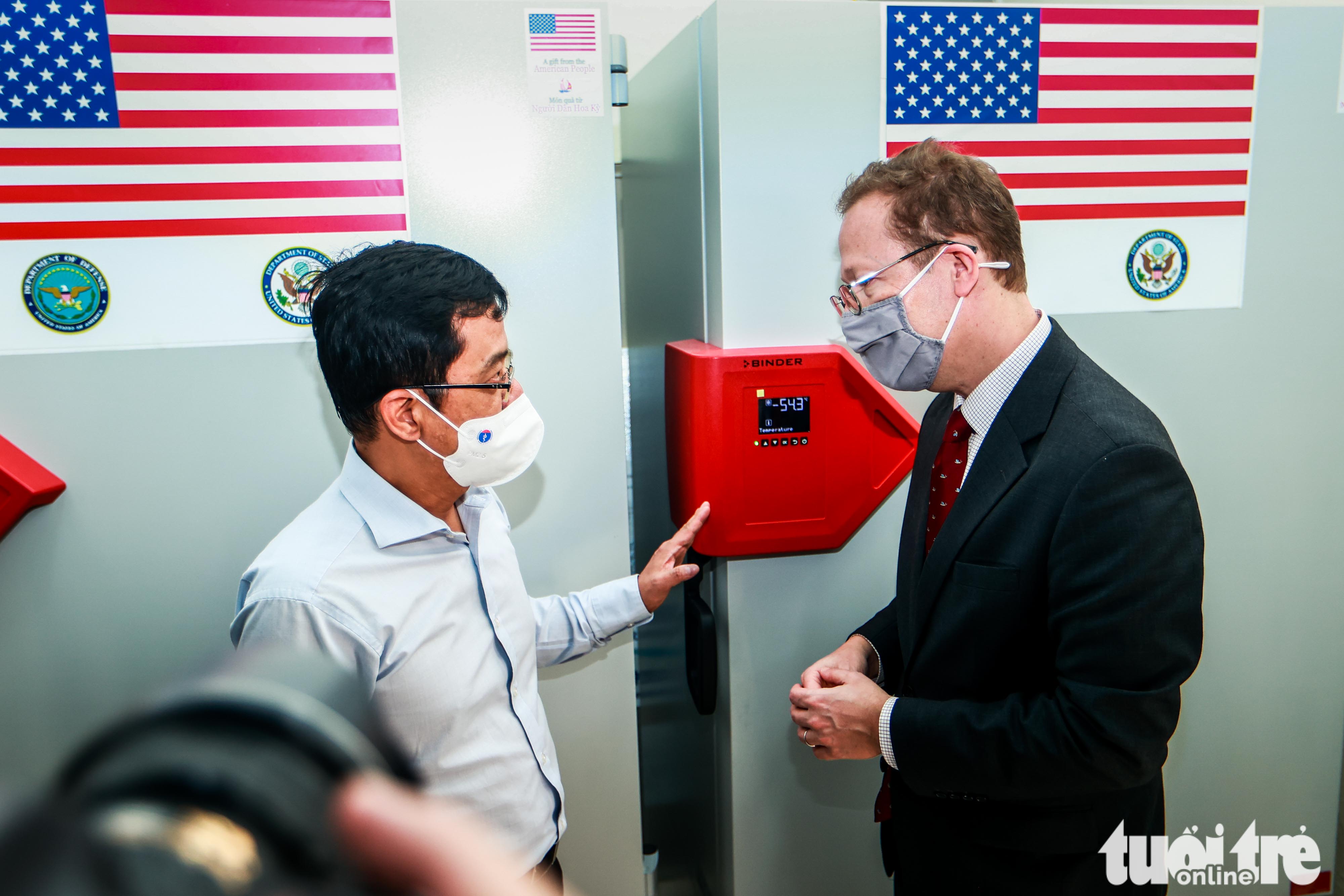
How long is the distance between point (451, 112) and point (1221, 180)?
1.59 meters

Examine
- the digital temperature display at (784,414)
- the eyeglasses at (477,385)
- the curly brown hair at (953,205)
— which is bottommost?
the digital temperature display at (784,414)

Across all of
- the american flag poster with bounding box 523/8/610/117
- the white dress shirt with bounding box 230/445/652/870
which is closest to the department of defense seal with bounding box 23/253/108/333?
Result: the white dress shirt with bounding box 230/445/652/870

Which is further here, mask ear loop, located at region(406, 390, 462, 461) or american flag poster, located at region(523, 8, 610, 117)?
american flag poster, located at region(523, 8, 610, 117)

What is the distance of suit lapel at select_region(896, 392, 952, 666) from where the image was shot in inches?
49.0

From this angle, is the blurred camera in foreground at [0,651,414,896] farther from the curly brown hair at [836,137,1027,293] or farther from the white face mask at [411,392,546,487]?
the curly brown hair at [836,137,1027,293]

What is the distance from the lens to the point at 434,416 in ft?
3.72

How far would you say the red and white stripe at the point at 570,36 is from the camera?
1.37 metres

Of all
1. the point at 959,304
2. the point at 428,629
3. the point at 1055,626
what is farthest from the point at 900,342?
the point at 428,629

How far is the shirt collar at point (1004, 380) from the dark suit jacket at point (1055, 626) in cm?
3

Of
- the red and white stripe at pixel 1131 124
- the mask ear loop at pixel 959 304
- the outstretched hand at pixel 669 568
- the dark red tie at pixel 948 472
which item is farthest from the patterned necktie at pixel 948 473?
the red and white stripe at pixel 1131 124

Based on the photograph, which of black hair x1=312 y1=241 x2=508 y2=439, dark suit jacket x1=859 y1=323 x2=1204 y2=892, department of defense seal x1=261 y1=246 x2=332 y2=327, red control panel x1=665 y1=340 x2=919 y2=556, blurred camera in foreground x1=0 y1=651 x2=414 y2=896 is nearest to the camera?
blurred camera in foreground x1=0 y1=651 x2=414 y2=896

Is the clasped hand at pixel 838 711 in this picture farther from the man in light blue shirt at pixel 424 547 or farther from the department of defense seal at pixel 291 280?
the department of defense seal at pixel 291 280

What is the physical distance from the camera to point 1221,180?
1633mm

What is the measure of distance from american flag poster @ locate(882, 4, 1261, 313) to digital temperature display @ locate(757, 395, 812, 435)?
527mm
